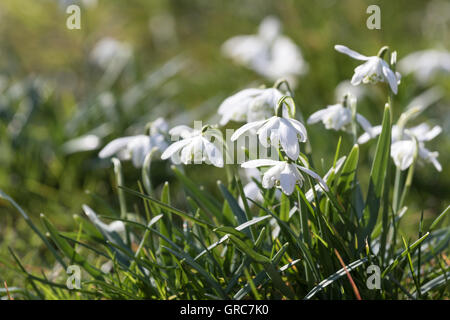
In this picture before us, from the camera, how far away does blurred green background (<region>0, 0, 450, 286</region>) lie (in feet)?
8.74

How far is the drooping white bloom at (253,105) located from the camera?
1.38m

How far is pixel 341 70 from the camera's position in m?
3.67

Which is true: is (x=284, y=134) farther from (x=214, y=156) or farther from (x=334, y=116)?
(x=334, y=116)

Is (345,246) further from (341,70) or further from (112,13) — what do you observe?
(112,13)

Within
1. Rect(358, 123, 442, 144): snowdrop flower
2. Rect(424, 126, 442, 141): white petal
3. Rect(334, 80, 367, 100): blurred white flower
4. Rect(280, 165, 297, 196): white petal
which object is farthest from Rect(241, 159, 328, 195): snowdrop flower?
Rect(334, 80, 367, 100): blurred white flower

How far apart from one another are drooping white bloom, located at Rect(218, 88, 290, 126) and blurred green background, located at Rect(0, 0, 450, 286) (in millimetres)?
Answer: 296

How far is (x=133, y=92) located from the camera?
131 inches

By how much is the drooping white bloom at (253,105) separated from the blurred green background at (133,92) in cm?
30

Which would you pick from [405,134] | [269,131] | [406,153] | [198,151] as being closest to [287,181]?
[269,131]

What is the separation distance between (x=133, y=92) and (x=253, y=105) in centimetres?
206

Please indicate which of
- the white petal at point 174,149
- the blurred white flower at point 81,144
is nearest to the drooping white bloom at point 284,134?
the white petal at point 174,149

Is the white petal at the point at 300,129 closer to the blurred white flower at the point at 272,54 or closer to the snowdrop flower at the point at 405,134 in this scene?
the snowdrop flower at the point at 405,134

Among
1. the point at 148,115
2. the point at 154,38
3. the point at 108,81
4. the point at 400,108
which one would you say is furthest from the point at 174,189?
the point at 154,38

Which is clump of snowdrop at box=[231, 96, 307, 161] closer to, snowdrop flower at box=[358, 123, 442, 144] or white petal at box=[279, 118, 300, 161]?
white petal at box=[279, 118, 300, 161]
